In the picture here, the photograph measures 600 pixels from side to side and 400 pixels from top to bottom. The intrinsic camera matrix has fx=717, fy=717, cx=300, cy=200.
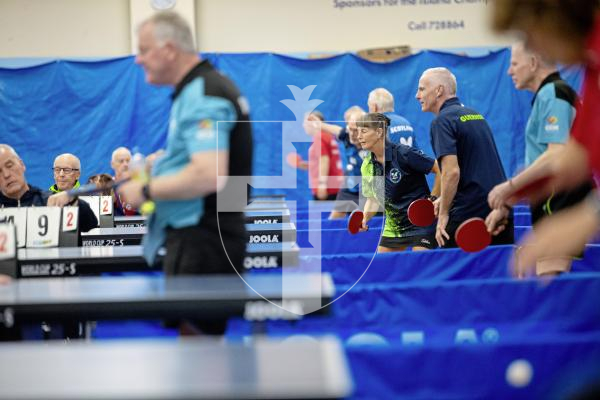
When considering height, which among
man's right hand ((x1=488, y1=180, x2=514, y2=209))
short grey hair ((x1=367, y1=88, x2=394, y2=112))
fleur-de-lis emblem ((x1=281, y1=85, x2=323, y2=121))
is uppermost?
fleur-de-lis emblem ((x1=281, y1=85, x2=323, y2=121))

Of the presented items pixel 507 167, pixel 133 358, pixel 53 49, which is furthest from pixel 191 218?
pixel 53 49

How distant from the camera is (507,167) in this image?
33.4 ft

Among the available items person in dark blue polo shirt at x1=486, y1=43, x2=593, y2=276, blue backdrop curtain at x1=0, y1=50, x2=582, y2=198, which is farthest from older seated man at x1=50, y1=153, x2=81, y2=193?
person in dark blue polo shirt at x1=486, y1=43, x2=593, y2=276

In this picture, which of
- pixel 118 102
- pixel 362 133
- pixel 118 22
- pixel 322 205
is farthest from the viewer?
pixel 118 22

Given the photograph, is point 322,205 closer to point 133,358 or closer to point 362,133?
point 362,133

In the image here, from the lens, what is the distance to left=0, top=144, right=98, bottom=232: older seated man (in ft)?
15.8

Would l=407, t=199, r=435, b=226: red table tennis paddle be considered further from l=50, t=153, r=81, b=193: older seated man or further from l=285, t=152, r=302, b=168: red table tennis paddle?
l=285, t=152, r=302, b=168: red table tennis paddle

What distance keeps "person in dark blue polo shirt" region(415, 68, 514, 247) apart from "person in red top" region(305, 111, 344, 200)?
4151mm

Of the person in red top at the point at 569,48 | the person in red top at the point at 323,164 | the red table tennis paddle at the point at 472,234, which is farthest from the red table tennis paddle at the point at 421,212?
the person in red top at the point at 323,164

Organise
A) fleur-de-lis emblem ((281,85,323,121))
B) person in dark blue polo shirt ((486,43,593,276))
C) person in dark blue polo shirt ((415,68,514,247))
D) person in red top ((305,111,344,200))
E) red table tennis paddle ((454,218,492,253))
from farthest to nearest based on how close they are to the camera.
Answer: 1. fleur-de-lis emblem ((281,85,323,121))
2. person in red top ((305,111,344,200))
3. person in dark blue polo shirt ((415,68,514,247))
4. red table tennis paddle ((454,218,492,253))
5. person in dark blue polo shirt ((486,43,593,276))

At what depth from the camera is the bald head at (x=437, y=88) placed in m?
4.34

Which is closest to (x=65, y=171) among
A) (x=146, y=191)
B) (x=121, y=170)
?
(x=121, y=170)

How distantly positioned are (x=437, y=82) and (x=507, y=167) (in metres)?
6.23

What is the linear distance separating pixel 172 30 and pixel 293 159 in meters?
7.54
